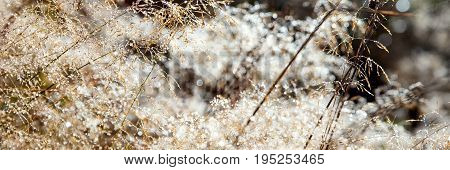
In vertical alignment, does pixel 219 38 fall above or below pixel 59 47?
below

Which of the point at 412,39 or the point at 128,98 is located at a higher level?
the point at 128,98

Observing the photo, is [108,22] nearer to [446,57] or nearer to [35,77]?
[35,77]

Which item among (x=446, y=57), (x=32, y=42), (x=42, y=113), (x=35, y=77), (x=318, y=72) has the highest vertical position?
(x=32, y=42)

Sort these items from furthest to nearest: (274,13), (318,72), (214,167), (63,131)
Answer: (274,13)
(318,72)
(63,131)
(214,167)

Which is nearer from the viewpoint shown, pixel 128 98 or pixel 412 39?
pixel 128 98

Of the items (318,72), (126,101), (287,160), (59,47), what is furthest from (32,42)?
(318,72)

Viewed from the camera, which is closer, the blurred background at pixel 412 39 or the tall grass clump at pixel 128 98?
the tall grass clump at pixel 128 98

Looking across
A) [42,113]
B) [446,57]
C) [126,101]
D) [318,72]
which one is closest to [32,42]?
[42,113]

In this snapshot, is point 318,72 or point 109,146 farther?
point 318,72

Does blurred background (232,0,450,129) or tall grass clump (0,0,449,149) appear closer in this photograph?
tall grass clump (0,0,449,149)

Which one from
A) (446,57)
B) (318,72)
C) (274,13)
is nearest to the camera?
(318,72)
